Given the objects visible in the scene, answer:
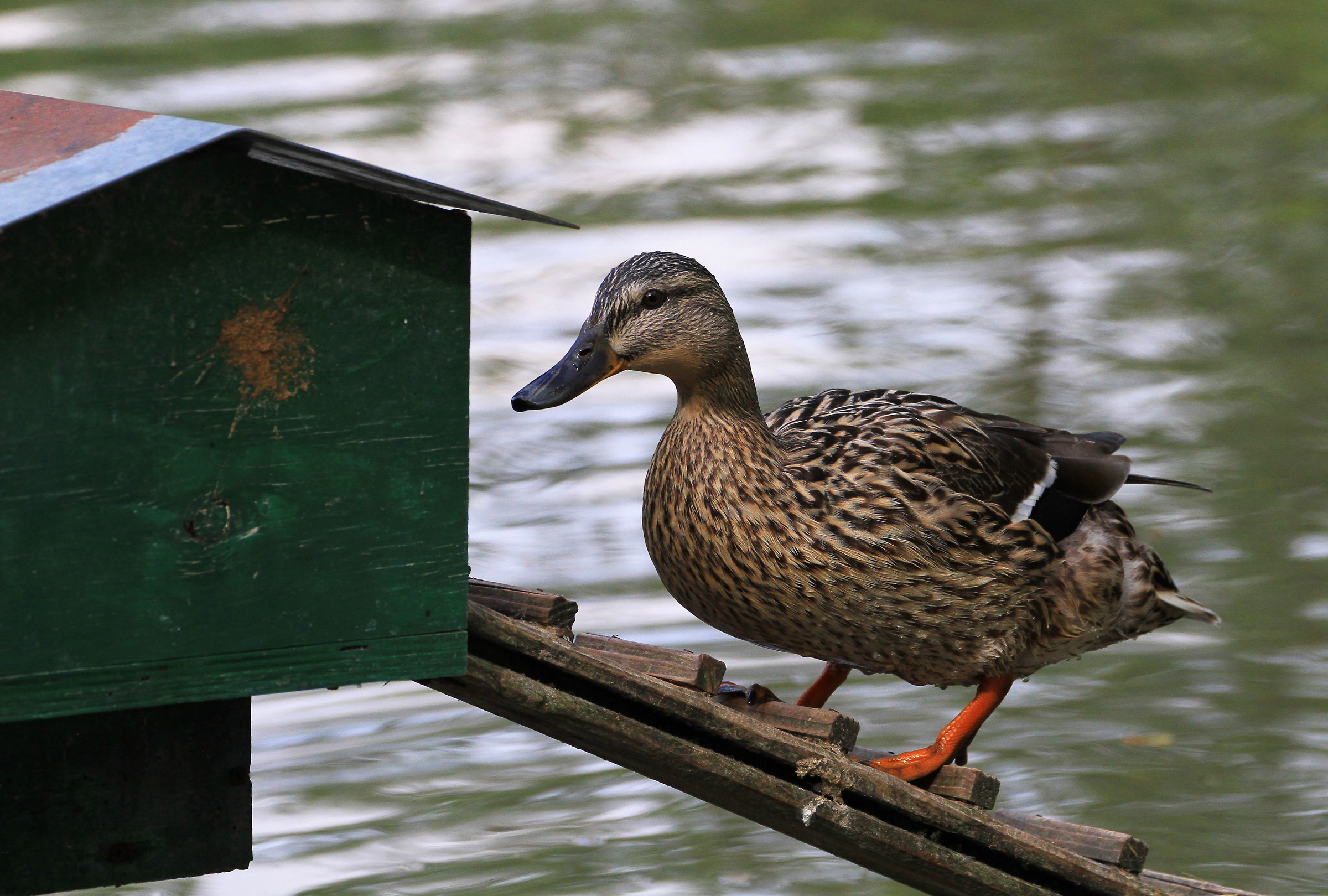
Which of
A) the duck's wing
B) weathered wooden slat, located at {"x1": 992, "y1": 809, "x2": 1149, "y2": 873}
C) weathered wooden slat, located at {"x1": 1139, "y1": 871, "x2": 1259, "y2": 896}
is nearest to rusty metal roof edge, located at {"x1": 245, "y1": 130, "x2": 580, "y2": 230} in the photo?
the duck's wing

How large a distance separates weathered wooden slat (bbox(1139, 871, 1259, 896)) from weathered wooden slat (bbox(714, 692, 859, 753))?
2.71 feet

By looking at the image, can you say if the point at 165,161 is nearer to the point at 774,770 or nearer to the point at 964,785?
the point at 774,770

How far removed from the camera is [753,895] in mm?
4742

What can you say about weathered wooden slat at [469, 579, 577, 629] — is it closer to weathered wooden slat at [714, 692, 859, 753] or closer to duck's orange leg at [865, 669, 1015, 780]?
weathered wooden slat at [714, 692, 859, 753]

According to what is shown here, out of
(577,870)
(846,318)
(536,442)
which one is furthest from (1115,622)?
(846,318)

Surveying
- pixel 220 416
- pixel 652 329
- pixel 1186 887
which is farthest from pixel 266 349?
pixel 1186 887

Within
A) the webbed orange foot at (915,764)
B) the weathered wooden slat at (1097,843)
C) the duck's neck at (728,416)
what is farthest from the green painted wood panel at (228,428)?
the weathered wooden slat at (1097,843)

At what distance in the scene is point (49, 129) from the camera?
306 cm

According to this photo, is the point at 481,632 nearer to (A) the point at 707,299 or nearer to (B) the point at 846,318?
(A) the point at 707,299

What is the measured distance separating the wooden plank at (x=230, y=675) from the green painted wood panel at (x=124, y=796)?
535mm

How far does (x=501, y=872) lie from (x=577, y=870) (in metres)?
0.20

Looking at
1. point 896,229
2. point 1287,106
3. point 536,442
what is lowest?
point 536,442

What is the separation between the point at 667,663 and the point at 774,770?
0.33m

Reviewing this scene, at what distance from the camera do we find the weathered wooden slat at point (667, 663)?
3.52 meters
